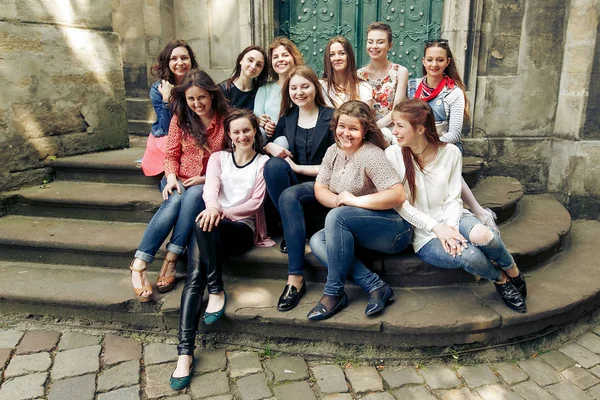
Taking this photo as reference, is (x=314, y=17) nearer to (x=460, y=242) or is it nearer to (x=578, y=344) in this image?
(x=460, y=242)

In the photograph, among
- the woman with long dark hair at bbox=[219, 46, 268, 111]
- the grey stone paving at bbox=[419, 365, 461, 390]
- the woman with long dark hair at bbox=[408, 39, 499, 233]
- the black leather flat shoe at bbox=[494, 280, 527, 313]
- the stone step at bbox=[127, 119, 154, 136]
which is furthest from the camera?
the stone step at bbox=[127, 119, 154, 136]

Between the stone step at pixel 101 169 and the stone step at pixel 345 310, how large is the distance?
3.43 ft

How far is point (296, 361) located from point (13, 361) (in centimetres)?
158

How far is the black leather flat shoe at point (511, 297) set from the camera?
2824 millimetres

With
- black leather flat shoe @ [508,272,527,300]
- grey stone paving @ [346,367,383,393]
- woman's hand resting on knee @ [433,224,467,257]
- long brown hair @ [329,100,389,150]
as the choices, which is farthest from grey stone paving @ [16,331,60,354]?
black leather flat shoe @ [508,272,527,300]

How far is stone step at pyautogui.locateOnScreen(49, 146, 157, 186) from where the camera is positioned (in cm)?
420

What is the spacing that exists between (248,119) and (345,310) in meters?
1.33

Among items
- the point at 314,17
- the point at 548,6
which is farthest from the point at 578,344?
the point at 314,17

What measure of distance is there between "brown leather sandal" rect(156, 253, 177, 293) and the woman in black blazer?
724 millimetres

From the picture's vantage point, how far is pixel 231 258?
10.6 ft

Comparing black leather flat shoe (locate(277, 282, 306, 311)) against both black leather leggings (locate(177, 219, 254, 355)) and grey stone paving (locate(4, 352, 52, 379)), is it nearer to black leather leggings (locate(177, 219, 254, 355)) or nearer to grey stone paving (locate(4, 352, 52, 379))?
black leather leggings (locate(177, 219, 254, 355))

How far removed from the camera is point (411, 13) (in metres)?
5.10

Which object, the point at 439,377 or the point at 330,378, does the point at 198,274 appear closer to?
the point at 330,378

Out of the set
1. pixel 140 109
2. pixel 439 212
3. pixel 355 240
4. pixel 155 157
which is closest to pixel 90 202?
pixel 155 157
